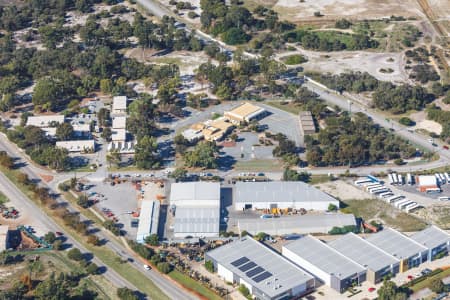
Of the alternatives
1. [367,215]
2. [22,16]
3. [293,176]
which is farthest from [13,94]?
[367,215]

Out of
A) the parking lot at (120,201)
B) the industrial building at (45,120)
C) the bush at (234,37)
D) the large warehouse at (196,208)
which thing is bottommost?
the parking lot at (120,201)

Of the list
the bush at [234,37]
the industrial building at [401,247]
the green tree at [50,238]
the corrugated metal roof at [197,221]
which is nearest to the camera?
the industrial building at [401,247]

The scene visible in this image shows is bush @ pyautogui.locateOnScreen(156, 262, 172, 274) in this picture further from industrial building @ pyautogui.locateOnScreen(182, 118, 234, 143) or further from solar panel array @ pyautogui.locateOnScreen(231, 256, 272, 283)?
industrial building @ pyautogui.locateOnScreen(182, 118, 234, 143)

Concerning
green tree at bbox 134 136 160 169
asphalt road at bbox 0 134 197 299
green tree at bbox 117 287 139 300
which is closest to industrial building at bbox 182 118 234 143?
green tree at bbox 134 136 160 169

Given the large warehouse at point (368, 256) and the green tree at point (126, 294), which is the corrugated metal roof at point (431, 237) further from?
the green tree at point (126, 294)

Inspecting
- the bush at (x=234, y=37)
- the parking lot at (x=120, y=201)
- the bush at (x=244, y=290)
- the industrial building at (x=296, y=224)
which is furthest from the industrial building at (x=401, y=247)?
the bush at (x=234, y=37)

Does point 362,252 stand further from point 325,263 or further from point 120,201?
point 120,201
